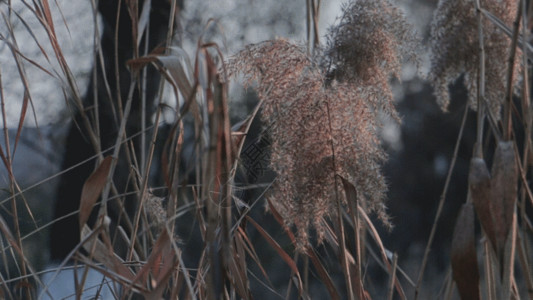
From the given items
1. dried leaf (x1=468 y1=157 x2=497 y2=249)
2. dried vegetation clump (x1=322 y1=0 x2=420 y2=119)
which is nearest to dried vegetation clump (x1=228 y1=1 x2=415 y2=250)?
dried vegetation clump (x1=322 y1=0 x2=420 y2=119)

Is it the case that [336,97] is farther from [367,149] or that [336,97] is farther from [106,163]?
[106,163]

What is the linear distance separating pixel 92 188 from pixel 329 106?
0.34m

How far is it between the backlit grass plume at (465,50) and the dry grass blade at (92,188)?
483 mm

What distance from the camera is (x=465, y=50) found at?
33.4 inches

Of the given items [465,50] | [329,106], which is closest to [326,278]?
[329,106]

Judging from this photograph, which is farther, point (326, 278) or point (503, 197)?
point (326, 278)

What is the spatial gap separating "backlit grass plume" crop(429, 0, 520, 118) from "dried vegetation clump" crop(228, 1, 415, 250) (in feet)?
0.24

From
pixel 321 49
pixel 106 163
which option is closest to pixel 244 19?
pixel 321 49

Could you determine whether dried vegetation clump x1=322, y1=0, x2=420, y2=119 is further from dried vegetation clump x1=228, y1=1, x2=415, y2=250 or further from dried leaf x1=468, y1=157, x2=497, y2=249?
dried leaf x1=468, y1=157, x2=497, y2=249

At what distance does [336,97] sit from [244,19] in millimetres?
3713

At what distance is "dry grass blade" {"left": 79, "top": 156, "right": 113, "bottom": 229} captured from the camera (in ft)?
2.12

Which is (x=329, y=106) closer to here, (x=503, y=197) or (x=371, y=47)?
(x=371, y=47)

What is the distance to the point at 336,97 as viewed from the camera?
834mm

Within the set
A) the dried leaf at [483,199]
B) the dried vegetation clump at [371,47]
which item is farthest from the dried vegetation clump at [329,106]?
the dried leaf at [483,199]
